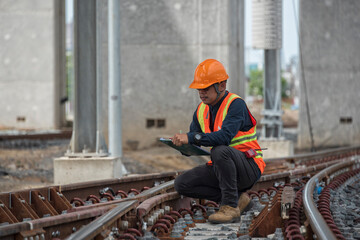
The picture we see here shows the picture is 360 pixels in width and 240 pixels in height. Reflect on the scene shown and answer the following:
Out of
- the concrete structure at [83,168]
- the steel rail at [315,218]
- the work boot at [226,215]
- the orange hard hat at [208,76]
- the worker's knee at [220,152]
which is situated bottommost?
the concrete structure at [83,168]

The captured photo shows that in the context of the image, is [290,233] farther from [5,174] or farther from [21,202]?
[5,174]

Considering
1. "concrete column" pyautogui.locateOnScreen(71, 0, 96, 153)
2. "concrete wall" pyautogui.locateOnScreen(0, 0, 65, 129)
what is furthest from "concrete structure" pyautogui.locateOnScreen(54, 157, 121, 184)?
"concrete wall" pyautogui.locateOnScreen(0, 0, 65, 129)

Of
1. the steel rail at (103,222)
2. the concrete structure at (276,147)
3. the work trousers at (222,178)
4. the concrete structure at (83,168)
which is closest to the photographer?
the steel rail at (103,222)

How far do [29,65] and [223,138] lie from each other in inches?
869

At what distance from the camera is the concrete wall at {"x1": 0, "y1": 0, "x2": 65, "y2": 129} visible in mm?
25703

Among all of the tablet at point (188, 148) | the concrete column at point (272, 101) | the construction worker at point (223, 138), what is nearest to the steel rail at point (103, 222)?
the tablet at point (188, 148)

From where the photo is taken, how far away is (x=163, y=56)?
701 inches

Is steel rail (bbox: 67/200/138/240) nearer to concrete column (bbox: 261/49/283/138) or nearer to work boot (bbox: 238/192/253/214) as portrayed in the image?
work boot (bbox: 238/192/253/214)

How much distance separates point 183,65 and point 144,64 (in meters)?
1.10

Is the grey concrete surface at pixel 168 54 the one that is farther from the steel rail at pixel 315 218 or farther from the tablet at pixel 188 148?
the tablet at pixel 188 148

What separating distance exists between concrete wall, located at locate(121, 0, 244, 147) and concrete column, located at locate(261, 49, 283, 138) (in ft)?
4.29

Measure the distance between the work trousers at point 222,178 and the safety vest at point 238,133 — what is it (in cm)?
9

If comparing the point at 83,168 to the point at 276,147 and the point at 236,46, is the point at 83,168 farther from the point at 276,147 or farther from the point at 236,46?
the point at 236,46

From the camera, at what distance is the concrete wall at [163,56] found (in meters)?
17.5
